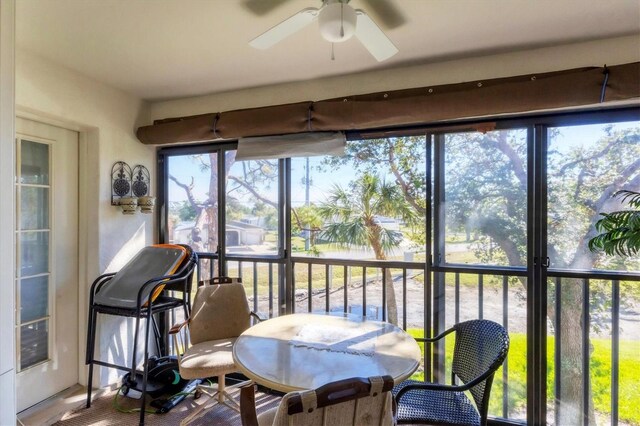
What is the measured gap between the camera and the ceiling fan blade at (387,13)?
1.72 meters

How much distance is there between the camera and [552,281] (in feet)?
7.39

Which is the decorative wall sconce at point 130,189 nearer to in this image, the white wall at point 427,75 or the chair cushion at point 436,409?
the white wall at point 427,75

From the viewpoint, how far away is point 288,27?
62.5 inches

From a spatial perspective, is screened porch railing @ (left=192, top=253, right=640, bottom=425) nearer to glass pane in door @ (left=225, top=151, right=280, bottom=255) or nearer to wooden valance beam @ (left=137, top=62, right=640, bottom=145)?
glass pane in door @ (left=225, top=151, right=280, bottom=255)

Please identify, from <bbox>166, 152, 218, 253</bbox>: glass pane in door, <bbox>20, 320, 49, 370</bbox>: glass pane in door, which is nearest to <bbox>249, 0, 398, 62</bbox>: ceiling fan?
<bbox>166, 152, 218, 253</bbox>: glass pane in door

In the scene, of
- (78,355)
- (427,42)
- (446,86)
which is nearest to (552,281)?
(446,86)

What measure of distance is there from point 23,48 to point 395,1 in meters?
2.30

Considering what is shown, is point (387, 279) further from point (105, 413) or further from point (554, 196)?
point (105, 413)

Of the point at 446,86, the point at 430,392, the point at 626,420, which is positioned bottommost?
the point at 626,420

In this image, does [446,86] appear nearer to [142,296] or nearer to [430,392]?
[430,392]

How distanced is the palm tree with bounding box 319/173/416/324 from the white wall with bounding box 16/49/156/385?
1.76 meters

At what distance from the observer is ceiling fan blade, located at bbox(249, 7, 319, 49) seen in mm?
1488

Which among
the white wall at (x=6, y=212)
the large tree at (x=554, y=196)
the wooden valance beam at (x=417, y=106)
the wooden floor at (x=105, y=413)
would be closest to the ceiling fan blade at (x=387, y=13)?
the wooden valance beam at (x=417, y=106)

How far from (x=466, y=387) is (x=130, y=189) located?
2.90 meters
